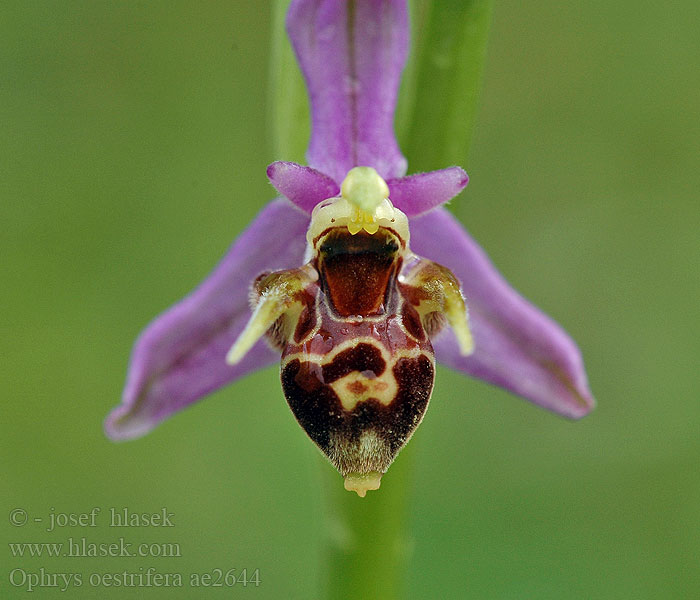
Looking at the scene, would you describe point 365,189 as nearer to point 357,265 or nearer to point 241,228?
point 357,265

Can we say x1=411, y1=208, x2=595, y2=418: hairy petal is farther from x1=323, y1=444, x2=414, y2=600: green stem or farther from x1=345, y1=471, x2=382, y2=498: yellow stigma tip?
x1=345, y1=471, x2=382, y2=498: yellow stigma tip

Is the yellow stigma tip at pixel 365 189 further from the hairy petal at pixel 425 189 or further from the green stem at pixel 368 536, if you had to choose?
the green stem at pixel 368 536

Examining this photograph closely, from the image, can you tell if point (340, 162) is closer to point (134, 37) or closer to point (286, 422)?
point (286, 422)

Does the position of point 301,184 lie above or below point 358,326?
above

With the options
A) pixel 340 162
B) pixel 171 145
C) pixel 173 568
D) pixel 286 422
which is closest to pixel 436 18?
pixel 340 162

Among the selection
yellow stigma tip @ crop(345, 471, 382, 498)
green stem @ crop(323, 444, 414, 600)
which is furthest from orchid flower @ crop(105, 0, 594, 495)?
green stem @ crop(323, 444, 414, 600)

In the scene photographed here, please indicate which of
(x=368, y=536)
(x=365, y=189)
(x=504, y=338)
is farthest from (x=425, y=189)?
(x=368, y=536)

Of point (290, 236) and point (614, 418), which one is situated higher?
point (290, 236)
